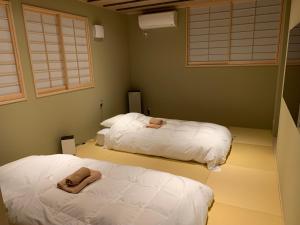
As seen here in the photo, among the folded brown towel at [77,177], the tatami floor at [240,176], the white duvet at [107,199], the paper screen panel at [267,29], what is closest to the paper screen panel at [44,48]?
the tatami floor at [240,176]

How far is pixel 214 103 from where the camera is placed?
5000 millimetres

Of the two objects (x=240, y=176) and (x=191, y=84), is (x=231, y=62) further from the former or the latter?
(x=240, y=176)

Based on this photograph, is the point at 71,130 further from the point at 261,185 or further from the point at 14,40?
the point at 261,185

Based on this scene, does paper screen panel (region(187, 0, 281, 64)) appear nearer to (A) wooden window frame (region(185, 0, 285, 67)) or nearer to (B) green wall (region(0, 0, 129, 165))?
(A) wooden window frame (region(185, 0, 285, 67))

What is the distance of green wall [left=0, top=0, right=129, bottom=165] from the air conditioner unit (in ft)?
1.89

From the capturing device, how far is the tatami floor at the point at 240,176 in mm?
2326

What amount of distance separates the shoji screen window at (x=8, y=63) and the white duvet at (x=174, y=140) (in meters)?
1.54

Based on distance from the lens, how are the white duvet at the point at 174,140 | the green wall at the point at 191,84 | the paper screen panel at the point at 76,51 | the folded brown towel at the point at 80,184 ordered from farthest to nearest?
A: the green wall at the point at 191,84 → the paper screen panel at the point at 76,51 → the white duvet at the point at 174,140 → the folded brown towel at the point at 80,184

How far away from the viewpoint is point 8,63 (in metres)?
3.08

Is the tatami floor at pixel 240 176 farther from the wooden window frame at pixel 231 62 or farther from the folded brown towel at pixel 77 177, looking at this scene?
the wooden window frame at pixel 231 62

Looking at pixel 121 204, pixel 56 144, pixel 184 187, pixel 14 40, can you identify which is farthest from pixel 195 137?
pixel 14 40

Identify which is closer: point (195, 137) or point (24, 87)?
point (24, 87)

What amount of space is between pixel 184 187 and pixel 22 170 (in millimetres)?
1753

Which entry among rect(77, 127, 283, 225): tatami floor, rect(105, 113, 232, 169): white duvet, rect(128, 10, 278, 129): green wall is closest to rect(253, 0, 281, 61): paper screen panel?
rect(128, 10, 278, 129): green wall
